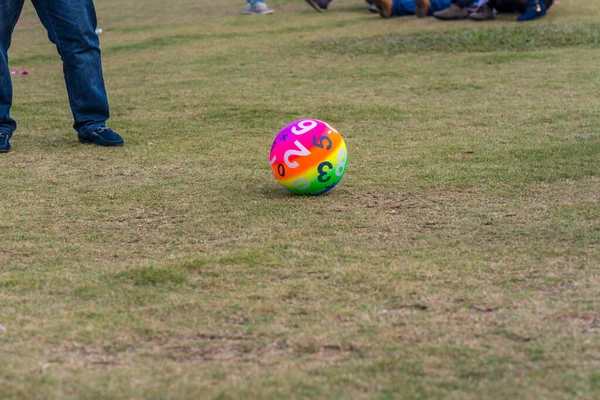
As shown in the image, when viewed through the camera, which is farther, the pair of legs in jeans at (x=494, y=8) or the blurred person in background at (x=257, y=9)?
the blurred person in background at (x=257, y=9)

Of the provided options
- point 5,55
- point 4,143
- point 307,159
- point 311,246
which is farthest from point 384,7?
point 311,246

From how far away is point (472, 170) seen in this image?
4.56 m

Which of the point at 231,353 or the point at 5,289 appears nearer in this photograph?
the point at 231,353

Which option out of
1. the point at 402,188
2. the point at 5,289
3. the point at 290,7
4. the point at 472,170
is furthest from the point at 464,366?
the point at 290,7

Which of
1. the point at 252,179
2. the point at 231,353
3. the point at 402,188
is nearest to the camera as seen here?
the point at 231,353

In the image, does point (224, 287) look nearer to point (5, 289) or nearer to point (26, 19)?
point (5, 289)

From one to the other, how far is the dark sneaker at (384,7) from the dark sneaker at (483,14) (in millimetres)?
1156

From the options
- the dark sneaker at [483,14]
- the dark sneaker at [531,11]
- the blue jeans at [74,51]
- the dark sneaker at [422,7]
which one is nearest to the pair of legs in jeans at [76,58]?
the blue jeans at [74,51]

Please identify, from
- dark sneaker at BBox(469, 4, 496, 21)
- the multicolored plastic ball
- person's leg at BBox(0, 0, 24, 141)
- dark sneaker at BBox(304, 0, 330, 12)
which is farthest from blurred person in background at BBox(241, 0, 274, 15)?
the multicolored plastic ball

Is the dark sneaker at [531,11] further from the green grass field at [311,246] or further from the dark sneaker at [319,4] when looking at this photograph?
the dark sneaker at [319,4]

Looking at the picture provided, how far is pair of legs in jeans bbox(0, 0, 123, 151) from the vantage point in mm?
5297

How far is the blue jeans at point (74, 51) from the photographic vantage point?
5293mm

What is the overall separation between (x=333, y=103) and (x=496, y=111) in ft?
4.21

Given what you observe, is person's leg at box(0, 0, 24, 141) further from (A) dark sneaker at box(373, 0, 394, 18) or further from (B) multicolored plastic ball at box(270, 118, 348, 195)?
(A) dark sneaker at box(373, 0, 394, 18)
